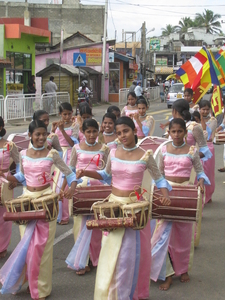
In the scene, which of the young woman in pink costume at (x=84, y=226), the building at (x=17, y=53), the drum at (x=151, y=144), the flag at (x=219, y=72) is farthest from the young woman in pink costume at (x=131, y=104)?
the building at (x=17, y=53)

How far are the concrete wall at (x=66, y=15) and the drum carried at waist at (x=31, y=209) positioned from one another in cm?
3738

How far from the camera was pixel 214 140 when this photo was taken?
27.6 ft

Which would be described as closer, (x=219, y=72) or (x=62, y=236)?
(x=62, y=236)

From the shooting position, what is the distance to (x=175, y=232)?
17.3 feet

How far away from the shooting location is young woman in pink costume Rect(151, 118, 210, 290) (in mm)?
5156

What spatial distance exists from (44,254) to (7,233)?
4.32 ft

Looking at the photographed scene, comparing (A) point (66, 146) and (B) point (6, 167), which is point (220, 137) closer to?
(A) point (66, 146)

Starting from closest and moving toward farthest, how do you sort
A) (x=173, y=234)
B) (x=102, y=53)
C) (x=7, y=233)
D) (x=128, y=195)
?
(x=128, y=195)
(x=173, y=234)
(x=7, y=233)
(x=102, y=53)

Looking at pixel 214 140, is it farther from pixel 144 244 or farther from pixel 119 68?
pixel 119 68

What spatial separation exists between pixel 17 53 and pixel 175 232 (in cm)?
2130

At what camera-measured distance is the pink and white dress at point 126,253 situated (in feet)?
14.0

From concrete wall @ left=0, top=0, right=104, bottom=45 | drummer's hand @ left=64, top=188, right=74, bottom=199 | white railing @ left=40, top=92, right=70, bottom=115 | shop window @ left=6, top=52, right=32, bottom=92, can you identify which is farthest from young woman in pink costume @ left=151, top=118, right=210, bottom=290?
concrete wall @ left=0, top=0, right=104, bottom=45

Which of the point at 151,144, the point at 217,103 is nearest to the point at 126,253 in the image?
the point at 151,144

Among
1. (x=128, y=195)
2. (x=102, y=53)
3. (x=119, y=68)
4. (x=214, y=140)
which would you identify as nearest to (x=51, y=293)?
(x=128, y=195)
